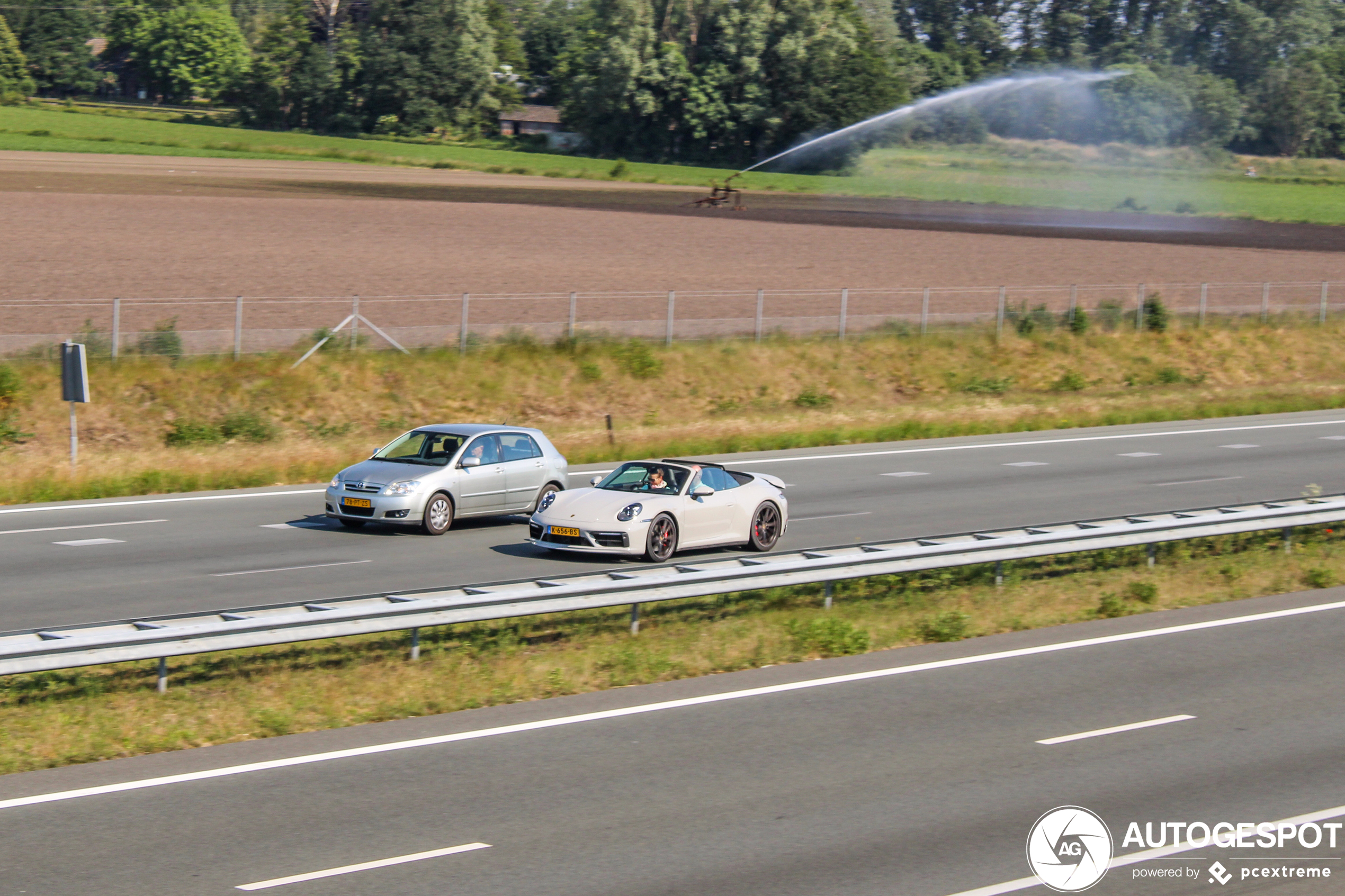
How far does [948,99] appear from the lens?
56.1 meters

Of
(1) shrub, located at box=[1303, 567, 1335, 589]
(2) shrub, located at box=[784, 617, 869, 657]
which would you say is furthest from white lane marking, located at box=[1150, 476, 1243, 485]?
(2) shrub, located at box=[784, 617, 869, 657]

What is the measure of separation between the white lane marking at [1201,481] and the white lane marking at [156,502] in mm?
14316

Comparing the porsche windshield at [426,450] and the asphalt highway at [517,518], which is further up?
the porsche windshield at [426,450]

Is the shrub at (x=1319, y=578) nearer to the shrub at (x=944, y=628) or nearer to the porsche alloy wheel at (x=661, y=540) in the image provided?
the shrub at (x=944, y=628)

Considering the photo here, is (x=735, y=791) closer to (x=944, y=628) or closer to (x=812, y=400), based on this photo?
(x=944, y=628)

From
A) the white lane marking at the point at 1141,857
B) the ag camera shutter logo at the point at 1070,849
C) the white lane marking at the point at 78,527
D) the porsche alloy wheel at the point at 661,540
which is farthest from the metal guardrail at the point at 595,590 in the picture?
the white lane marking at the point at 78,527

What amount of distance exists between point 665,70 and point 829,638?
303 feet

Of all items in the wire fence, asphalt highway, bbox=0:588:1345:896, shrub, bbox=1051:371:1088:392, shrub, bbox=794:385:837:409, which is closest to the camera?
asphalt highway, bbox=0:588:1345:896

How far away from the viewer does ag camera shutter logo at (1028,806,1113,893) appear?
7.89 meters

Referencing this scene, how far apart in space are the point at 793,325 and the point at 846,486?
601 inches

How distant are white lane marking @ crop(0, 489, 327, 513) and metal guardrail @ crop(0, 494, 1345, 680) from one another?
926 centimetres

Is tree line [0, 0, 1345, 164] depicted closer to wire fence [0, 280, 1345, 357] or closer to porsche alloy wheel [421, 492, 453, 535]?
wire fence [0, 280, 1345, 357]

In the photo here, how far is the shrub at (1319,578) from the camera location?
55.9ft

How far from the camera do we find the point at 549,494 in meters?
18.8
